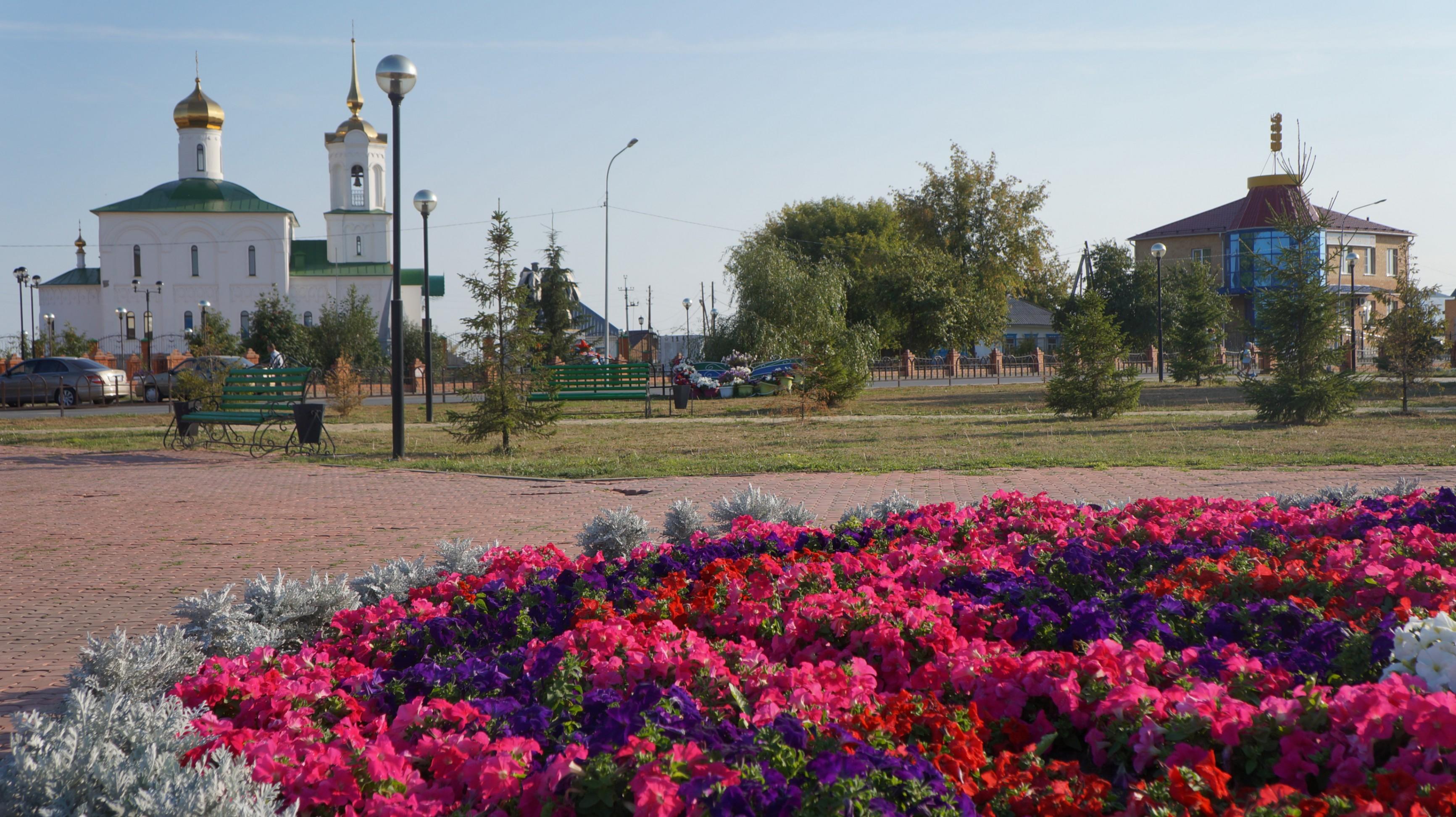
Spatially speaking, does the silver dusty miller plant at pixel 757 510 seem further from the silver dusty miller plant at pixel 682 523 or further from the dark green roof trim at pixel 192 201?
the dark green roof trim at pixel 192 201

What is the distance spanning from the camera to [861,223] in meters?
65.7

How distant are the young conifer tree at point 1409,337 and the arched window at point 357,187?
61065 millimetres

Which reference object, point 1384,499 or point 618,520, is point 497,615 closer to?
point 618,520

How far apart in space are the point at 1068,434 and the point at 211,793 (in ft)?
46.2

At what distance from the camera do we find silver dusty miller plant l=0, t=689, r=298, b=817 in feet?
6.61

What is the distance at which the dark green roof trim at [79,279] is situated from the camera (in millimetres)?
71000

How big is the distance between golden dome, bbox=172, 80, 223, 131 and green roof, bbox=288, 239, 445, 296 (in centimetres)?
945

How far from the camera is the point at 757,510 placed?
5.93 m

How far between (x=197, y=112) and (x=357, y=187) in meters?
10.7

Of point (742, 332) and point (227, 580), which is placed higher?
point (742, 332)

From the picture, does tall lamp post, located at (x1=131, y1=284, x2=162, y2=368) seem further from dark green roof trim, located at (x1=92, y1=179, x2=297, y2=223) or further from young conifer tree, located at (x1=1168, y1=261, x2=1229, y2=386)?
young conifer tree, located at (x1=1168, y1=261, x2=1229, y2=386)

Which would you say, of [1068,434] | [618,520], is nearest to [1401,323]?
[1068,434]

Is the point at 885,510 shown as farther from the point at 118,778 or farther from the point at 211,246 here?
the point at 211,246

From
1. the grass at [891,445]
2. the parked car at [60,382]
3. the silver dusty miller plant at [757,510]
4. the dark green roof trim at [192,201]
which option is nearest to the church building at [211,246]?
the dark green roof trim at [192,201]
